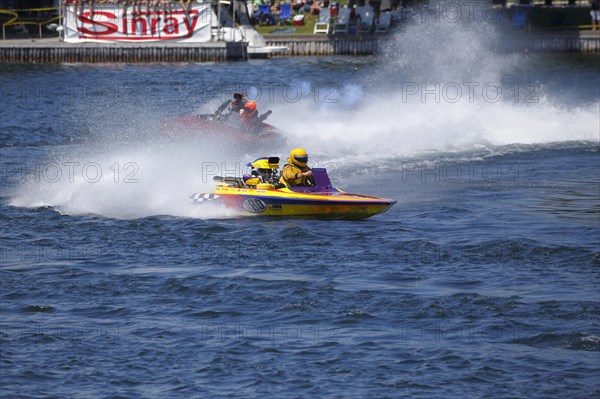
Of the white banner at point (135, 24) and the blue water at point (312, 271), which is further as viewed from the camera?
the white banner at point (135, 24)

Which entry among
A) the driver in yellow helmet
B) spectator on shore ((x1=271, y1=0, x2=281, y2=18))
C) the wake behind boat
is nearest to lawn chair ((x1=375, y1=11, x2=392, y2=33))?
spectator on shore ((x1=271, y1=0, x2=281, y2=18))

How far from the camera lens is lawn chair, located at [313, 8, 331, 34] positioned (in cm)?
4691

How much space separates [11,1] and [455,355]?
Result: 135 feet

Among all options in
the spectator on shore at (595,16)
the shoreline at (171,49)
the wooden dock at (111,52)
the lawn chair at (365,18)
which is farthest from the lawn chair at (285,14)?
the spectator on shore at (595,16)

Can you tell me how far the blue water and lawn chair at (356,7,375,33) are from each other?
20572 millimetres

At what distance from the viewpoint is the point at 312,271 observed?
13.6 metres

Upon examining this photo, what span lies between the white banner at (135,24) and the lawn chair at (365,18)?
7.94 m

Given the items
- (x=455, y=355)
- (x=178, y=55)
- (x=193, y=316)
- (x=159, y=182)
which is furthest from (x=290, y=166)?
(x=178, y=55)

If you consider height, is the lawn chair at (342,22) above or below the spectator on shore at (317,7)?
below

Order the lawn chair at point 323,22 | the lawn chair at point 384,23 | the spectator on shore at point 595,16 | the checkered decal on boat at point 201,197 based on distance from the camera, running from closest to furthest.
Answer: the checkered decal on boat at point 201,197 < the lawn chair at point 384,23 < the spectator on shore at point 595,16 < the lawn chair at point 323,22

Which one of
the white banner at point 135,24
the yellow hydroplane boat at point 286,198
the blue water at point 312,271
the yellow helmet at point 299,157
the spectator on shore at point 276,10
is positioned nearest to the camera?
the blue water at point 312,271

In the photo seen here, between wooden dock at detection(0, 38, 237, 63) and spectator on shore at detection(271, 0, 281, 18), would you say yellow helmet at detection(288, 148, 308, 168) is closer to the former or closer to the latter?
wooden dock at detection(0, 38, 237, 63)

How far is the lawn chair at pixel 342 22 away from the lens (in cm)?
4603

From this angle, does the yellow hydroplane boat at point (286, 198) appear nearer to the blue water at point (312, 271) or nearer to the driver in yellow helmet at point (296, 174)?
the driver in yellow helmet at point (296, 174)
